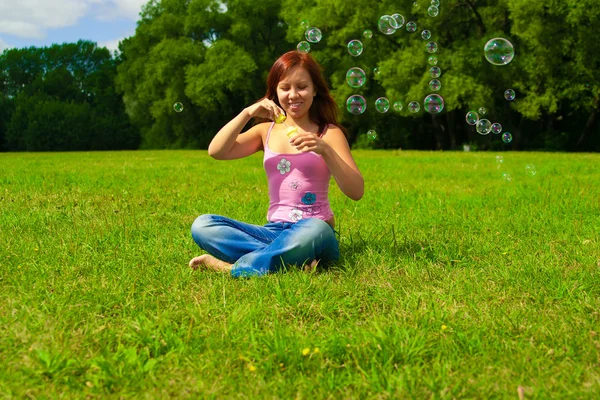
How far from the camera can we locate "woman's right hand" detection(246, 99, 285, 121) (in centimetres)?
335

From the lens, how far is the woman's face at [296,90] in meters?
3.51

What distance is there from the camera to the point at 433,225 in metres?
4.86

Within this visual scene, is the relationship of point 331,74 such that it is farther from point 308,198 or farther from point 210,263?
point 210,263

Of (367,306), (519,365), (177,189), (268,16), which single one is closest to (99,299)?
(367,306)

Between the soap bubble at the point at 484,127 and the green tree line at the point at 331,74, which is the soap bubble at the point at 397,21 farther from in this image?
the green tree line at the point at 331,74

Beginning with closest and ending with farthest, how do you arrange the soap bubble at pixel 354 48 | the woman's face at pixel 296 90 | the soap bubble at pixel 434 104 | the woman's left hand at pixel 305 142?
the woman's left hand at pixel 305 142
the woman's face at pixel 296 90
the soap bubble at pixel 354 48
the soap bubble at pixel 434 104

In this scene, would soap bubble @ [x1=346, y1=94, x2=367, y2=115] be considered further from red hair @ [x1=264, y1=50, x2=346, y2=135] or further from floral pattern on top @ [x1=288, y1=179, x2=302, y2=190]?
floral pattern on top @ [x1=288, y1=179, x2=302, y2=190]

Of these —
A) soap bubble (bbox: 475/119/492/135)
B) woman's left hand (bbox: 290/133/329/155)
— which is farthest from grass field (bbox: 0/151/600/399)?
soap bubble (bbox: 475/119/492/135)

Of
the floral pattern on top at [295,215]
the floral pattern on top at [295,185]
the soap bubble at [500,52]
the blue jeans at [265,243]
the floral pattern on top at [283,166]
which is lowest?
the blue jeans at [265,243]

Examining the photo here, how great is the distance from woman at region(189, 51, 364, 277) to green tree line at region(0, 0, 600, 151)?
12.8 m

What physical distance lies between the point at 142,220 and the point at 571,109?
27912 mm

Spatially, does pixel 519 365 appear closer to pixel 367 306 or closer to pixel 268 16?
pixel 367 306

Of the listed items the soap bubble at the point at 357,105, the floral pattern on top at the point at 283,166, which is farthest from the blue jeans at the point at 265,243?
the soap bubble at the point at 357,105

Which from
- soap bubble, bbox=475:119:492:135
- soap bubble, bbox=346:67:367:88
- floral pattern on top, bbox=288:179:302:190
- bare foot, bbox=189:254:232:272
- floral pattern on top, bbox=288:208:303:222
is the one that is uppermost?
soap bubble, bbox=346:67:367:88
